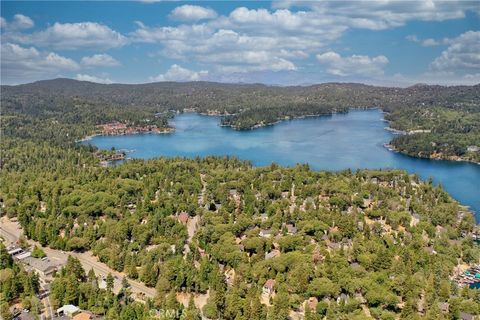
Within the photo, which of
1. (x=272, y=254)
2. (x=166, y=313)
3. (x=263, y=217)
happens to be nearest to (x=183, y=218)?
(x=263, y=217)

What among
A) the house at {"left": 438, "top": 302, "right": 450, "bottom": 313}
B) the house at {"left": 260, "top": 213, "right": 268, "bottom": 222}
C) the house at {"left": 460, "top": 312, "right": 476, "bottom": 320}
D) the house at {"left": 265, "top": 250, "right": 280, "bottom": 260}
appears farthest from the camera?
the house at {"left": 260, "top": 213, "right": 268, "bottom": 222}

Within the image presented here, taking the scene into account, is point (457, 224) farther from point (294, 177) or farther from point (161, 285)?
point (161, 285)

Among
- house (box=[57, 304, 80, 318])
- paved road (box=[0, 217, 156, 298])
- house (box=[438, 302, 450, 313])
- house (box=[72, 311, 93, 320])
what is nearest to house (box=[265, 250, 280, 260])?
paved road (box=[0, 217, 156, 298])

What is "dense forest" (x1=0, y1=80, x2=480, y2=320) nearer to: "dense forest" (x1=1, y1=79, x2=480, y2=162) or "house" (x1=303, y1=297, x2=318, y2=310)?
"house" (x1=303, y1=297, x2=318, y2=310)

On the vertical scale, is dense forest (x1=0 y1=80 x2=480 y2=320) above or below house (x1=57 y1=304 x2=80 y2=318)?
above

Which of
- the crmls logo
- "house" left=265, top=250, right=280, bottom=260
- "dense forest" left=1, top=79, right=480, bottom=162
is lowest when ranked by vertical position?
the crmls logo

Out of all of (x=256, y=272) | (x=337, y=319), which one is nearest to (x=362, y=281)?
(x=337, y=319)

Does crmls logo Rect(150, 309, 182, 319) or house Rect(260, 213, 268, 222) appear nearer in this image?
crmls logo Rect(150, 309, 182, 319)

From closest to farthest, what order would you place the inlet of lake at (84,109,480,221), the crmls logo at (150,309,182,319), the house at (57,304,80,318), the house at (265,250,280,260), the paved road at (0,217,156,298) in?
the crmls logo at (150,309,182,319) → the house at (57,304,80,318) → the paved road at (0,217,156,298) → the house at (265,250,280,260) → the inlet of lake at (84,109,480,221)
